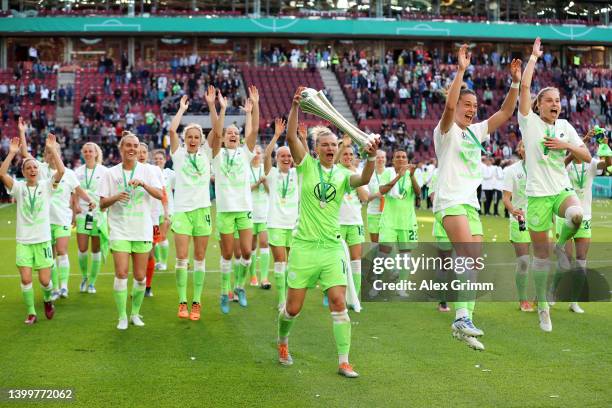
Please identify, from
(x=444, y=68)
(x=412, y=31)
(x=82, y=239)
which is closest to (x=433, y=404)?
(x=82, y=239)

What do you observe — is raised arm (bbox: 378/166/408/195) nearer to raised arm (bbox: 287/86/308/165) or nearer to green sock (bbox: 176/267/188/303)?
green sock (bbox: 176/267/188/303)

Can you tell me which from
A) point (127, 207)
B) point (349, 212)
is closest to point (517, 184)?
point (349, 212)

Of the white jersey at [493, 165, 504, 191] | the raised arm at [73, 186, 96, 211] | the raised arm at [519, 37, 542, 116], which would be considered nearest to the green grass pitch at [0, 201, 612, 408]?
the raised arm at [73, 186, 96, 211]

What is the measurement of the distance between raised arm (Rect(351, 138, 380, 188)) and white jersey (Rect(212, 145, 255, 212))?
12.8ft

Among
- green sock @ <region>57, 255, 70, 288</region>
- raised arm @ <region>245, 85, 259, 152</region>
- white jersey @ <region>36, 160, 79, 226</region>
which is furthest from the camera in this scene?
green sock @ <region>57, 255, 70, 288</region>

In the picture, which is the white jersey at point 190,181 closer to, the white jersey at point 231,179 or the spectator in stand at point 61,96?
the white jersey at point 231,179

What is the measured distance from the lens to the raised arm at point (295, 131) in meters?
7.70

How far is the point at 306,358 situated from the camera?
8797 mm

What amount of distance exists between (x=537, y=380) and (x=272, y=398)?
8.26 feet

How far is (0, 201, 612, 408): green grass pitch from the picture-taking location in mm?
7277

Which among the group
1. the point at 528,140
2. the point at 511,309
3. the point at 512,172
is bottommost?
the point at 511,309

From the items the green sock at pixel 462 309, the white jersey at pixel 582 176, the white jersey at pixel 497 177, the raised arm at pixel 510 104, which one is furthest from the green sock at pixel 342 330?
the white jersey at pixel 497 177

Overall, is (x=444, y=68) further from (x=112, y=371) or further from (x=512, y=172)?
(x=112, y=371)

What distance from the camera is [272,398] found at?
23.7 feet
